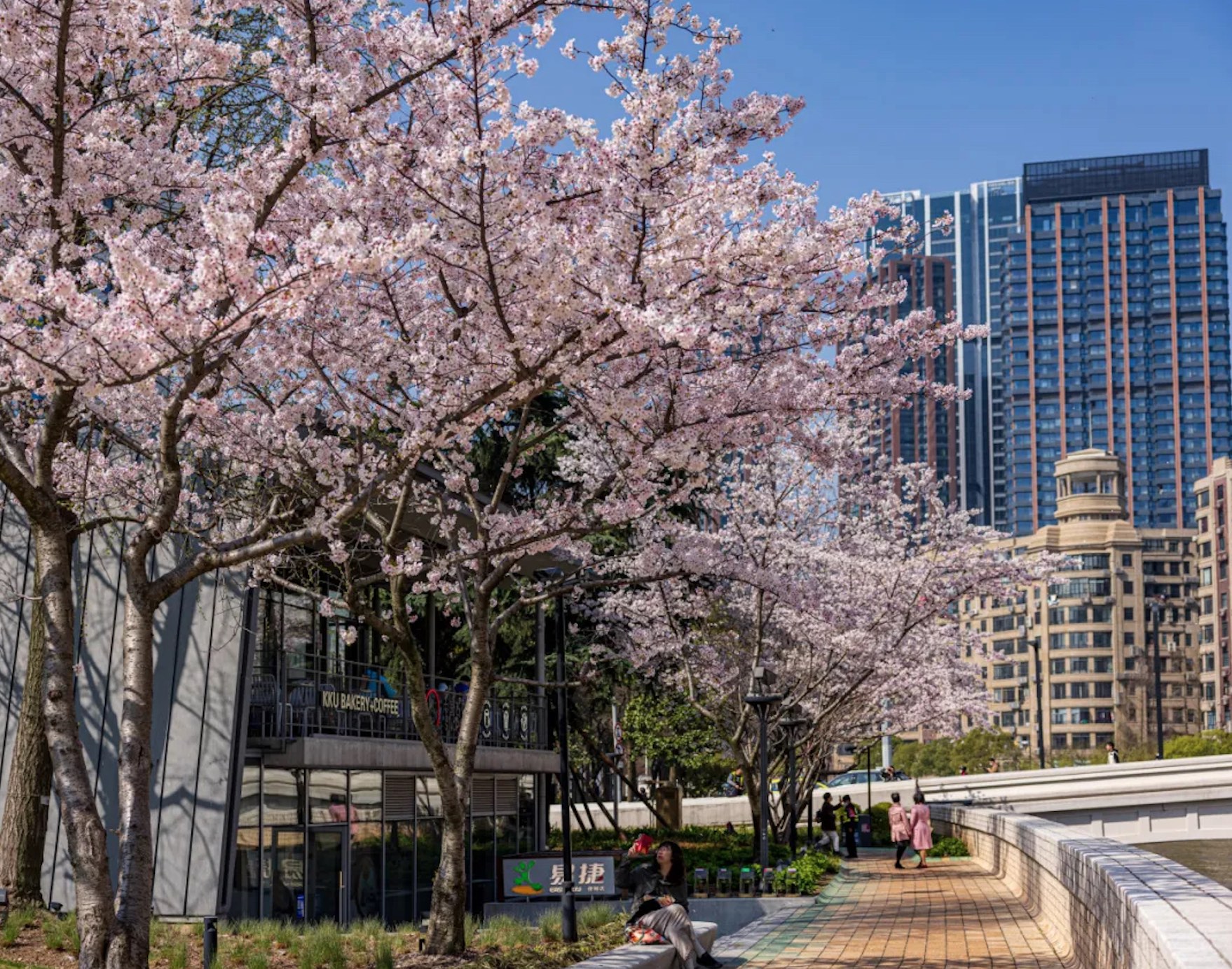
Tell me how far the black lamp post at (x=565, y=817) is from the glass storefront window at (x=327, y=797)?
136 inches

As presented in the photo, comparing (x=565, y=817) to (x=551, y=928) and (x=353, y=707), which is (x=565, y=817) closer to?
(x=551, y=928)

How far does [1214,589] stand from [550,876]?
115 meters

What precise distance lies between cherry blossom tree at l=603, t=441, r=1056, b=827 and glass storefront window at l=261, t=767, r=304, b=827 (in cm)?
634

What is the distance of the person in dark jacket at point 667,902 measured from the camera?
13211mm

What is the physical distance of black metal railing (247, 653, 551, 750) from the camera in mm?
21344

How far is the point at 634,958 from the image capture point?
39.7ft

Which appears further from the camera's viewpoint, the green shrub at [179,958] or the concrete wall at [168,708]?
the concrete wall at [168,708]

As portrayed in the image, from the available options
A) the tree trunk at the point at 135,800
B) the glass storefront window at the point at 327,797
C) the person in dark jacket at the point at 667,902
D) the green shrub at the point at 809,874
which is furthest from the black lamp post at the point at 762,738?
the tree trunk at the point at 135,800

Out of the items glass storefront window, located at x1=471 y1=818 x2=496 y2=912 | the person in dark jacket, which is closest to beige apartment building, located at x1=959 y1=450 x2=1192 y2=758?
glass storefront window, located at x1=471 y1=818 x2=496 y2=912

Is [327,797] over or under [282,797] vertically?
under

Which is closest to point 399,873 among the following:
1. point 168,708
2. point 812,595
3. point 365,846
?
point 365,846

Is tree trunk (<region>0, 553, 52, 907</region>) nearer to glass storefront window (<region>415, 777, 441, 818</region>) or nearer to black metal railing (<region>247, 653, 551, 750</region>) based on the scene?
black metal railing (<region>247, 653, 551, 750</region>)

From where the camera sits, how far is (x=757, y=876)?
23859 millimetres

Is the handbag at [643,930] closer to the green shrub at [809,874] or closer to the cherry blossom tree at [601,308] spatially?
the cherry blossom tree at [601,308]
